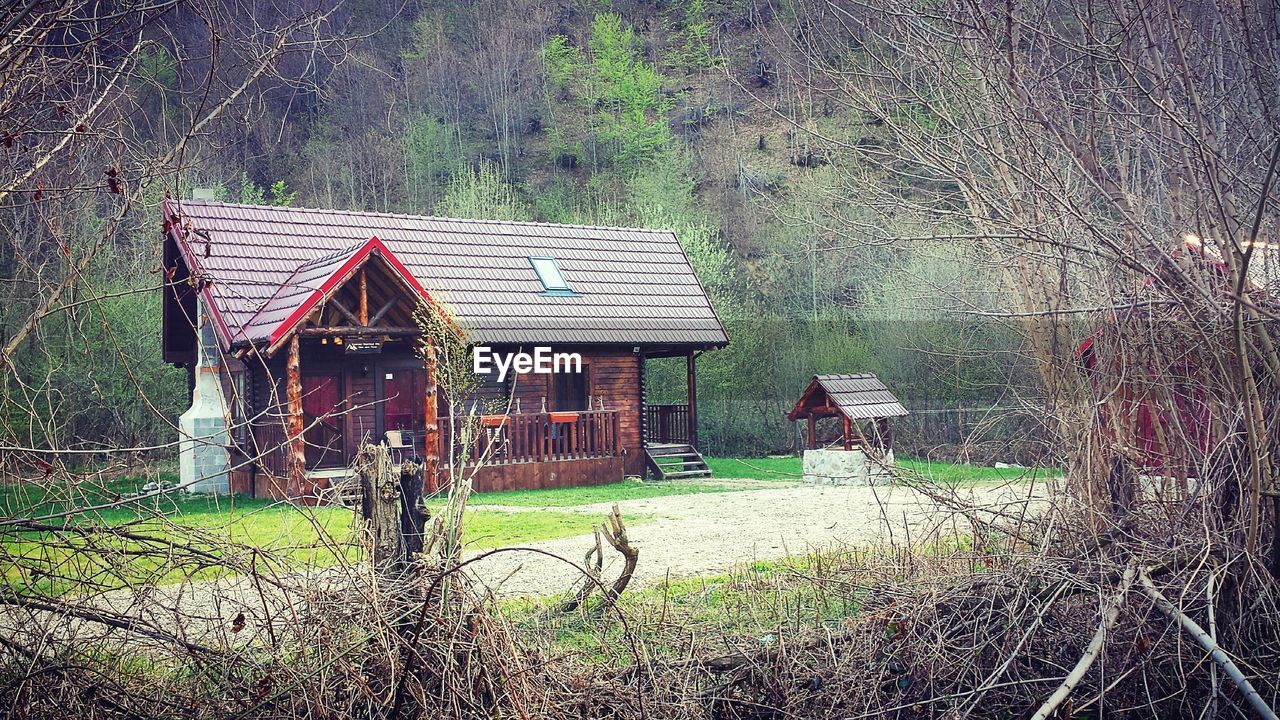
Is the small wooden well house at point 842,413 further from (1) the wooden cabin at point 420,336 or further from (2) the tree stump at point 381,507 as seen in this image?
(2) the tree stump at point 381,507

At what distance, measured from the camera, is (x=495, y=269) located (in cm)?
2059

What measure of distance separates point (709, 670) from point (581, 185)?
3805 cm

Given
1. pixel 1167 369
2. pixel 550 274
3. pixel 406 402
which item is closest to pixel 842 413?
pixel 550 274

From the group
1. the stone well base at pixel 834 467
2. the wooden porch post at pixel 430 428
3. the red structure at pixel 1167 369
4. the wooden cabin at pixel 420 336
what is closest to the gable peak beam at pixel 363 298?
the wooden cabin at pixel 420 336

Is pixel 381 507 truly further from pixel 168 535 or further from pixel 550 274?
pixel 550 274

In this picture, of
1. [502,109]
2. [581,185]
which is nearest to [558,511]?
[581,185]

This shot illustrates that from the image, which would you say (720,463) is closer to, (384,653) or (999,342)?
(999,342)

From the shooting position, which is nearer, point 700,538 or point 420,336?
point 700,538

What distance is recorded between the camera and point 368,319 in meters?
16.9

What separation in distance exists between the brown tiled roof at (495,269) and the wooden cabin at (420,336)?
4cm

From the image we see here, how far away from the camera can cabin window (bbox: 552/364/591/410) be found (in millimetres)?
20562

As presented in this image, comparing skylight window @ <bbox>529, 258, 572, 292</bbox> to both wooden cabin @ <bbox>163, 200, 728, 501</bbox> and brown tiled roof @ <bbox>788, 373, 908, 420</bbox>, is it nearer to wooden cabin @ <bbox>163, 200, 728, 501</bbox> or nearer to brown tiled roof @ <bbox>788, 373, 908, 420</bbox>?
wooden cabin @ <bbox>163, 200, 728, 501</bbox>

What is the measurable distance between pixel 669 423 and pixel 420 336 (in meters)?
7.02

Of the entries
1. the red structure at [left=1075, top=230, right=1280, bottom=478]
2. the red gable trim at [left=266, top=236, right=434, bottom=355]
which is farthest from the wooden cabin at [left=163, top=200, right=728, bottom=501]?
the red structure at [left=1075, top=230, right=1280, bottom=478]
